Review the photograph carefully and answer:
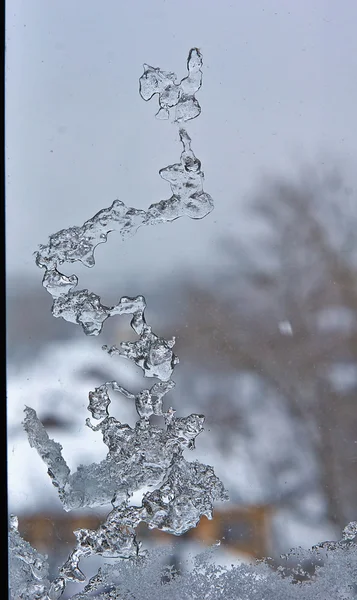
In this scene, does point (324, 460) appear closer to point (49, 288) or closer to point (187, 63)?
point (49, 288)

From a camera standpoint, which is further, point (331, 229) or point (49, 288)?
point (331, 229)

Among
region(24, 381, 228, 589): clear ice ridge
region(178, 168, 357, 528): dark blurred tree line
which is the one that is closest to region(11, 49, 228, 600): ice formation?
region(24, 381, 228, 589): clear ice ridge

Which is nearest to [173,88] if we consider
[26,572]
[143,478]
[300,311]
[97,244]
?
[97,244]

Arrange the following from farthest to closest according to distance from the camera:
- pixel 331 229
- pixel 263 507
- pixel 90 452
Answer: pixel 331 229
pixel 263 507
pixel 90 452

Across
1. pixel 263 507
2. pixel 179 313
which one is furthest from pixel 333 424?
pixel 179 313

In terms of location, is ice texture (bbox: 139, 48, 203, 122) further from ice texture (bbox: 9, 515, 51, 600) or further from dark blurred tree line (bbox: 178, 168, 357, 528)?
ice texture (bbox: 9, 515, 51, 600)

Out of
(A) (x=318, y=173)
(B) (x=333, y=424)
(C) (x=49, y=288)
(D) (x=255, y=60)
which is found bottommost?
(B) (x=333, y=424)
